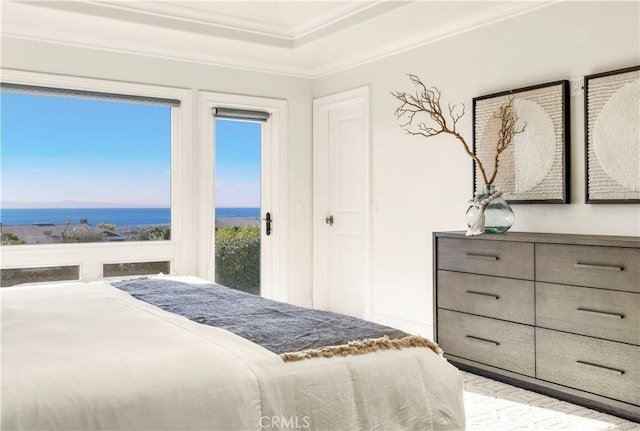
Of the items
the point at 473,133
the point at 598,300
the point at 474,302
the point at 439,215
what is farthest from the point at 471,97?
the point at 598,300

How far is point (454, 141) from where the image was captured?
14.0 ft

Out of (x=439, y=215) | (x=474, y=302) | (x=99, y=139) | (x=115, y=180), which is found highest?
(x=99, y=139)

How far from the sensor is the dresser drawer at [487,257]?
3273 millimetres

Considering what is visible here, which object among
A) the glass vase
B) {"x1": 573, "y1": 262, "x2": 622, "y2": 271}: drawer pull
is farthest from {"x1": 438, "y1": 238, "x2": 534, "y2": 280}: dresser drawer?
{"x1": 573, "y1": 262, "x2": 622, "y2": 271}: drawer pull

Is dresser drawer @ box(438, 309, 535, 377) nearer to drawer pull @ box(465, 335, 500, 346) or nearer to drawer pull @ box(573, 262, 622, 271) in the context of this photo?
drawer pull @ box(465, 335, 500, 346)

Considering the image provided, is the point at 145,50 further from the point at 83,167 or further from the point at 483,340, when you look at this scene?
the point at 483,340

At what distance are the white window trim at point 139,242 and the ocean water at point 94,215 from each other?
0.54 ft

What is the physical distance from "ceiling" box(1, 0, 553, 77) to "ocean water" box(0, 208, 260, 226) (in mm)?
1300

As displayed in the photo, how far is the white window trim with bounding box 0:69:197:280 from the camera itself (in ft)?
14.5

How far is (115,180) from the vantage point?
16.0ft

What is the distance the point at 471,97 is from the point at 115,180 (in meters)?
2.93

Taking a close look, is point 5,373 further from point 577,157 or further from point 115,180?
point 115,180

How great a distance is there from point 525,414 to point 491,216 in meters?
1.18

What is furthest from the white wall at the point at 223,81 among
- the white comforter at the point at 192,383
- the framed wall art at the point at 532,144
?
the white comforter at the point at 192,383
